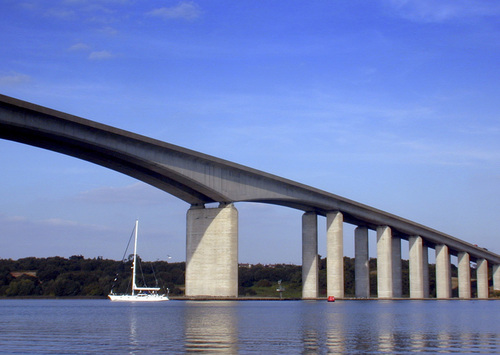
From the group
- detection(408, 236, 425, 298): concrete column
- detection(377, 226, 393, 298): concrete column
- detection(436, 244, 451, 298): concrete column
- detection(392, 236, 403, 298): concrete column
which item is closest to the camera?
detection(377, 226, 393, 298): concrete column

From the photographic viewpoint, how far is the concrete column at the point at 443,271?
120m

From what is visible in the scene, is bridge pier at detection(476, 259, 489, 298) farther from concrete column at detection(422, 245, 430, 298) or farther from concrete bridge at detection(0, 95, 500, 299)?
concrete column at detection(422, 245, 430, 298)

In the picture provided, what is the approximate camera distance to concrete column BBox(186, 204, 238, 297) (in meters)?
79.2

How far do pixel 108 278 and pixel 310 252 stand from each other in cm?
5809

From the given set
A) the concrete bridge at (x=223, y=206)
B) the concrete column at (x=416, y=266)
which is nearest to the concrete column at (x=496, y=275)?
the concrete bridge at (x=223, y=206)

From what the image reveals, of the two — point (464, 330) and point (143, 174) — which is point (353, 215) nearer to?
point (143, 174)

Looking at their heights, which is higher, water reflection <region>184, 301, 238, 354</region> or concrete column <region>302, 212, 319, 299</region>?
concrete column <region>302, 212, 319, 299</region>

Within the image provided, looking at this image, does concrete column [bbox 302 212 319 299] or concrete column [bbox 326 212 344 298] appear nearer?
concrete column [bbox 326 212 344 298]

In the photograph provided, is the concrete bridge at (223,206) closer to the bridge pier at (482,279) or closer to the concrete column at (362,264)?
the concrete column at (362,264)

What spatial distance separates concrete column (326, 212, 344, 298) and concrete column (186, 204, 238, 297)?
21193mm

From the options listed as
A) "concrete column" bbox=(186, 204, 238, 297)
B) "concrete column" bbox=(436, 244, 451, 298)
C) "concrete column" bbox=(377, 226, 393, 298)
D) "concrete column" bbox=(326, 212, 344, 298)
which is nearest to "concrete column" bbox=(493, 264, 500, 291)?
"concrete column" bbox=(436, 244, 451, 298)

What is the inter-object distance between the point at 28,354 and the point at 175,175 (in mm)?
46944

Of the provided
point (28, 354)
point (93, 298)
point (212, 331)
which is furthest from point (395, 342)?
point (93, 298)

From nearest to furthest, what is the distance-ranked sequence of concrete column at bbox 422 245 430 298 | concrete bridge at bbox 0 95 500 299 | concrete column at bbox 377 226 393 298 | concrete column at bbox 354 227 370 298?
concrete bridge at bbox 0 95 500 299 < concrete column at bbox 377 226 393 298 < concrete column at bbox 354 227 370 298 < concrete column at bbox 422 245 430 298
